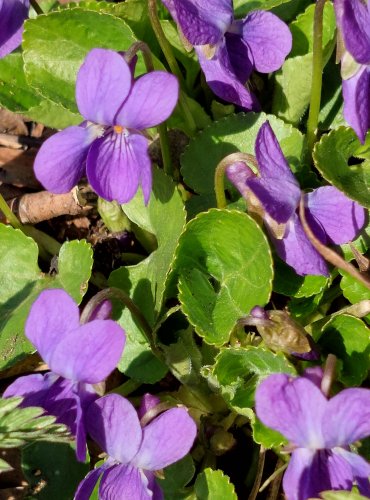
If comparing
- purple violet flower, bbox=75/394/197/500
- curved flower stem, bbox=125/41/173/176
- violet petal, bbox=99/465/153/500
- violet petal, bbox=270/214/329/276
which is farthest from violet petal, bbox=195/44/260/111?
violet petal, bbox=99/465/153/500

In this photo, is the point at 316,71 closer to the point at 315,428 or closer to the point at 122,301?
the point at 122,301

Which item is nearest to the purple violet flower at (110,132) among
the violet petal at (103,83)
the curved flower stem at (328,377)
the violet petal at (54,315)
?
the violet petal at (103,83)

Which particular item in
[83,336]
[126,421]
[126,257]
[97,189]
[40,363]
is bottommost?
[40,363]

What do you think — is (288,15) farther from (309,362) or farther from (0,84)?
(309,362)

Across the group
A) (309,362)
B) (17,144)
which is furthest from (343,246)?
(17,144)

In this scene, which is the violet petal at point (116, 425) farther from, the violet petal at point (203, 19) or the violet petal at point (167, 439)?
the violet petal at point (203, 19)

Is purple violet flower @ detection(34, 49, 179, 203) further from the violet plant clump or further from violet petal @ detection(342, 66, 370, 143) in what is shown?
violet petal @ detection(342, 66, 370, 143)
